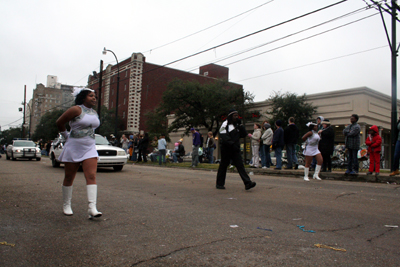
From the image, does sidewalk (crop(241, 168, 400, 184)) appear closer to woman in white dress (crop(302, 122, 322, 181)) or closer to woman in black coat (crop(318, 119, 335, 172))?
woman in black coat (crop(318, 119, 335, 172))

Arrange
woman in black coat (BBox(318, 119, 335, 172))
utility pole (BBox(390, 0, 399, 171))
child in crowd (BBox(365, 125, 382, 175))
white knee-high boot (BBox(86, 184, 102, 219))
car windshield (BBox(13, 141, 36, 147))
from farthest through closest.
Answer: car windshield (BBox(13, 141, 36, 147)) → utility pole (BBox(390, 0, 399, 171)) → woman in black coat (BBox(318, 119, 335, 172)) → child in crowd (BBox(365, 125, 382, 175)) → white knee-high boot (BBox(86, 184, 102, 219))

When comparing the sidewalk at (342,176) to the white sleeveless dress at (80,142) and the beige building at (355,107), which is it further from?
the beige building at (355,107)

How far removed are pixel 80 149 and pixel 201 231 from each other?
6.42 feet

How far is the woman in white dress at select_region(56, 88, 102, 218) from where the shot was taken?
14.4 ft

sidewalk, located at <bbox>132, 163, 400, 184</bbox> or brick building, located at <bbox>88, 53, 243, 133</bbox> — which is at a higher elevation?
brick building, located at <bbox>88, 53, 243, 133</bbox>

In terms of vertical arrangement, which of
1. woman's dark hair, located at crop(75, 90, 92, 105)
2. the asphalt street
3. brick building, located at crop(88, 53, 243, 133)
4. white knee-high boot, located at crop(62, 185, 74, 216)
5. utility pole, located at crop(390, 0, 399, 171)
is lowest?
the asphalt street

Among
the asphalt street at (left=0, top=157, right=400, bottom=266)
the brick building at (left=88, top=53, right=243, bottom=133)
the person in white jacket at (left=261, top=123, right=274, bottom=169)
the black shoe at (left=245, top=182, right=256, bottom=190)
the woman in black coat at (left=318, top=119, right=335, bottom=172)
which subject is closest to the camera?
the asphalt street at (left=0, top=157, right=400, bottom=266)

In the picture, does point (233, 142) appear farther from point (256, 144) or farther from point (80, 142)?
point (256, 144)

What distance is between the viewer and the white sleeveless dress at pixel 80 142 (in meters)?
4.45

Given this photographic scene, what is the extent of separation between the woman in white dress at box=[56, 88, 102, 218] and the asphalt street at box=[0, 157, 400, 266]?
0.35 metres

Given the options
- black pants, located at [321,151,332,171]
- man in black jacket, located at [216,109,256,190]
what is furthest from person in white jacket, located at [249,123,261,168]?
man in black jacket, located at [216,109,256,190]

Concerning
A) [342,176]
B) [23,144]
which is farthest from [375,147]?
[23,144]

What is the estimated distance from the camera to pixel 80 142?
14.6ft

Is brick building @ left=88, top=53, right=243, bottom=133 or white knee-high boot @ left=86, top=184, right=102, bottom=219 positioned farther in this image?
brick building @ left=88, top=53, right=243, bottom=133
